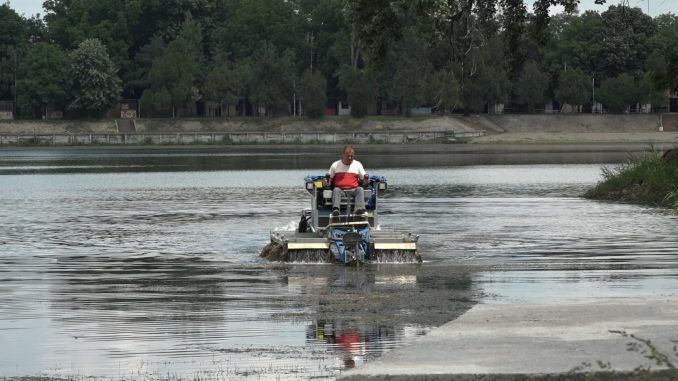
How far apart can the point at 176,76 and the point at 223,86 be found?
18.6ft

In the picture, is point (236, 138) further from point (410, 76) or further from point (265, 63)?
point (410, 76)

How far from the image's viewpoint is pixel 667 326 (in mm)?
14898

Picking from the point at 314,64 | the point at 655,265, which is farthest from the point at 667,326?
the point at 314,64

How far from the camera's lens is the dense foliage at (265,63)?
507 ft

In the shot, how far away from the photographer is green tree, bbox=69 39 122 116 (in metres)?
158

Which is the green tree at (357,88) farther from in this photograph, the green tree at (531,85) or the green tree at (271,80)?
the green tree at (531,85)

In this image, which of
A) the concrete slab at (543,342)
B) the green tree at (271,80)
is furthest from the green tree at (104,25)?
the concrete slab at (543,342)

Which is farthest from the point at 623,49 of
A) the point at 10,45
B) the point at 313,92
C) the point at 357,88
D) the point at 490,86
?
the point at 10,45

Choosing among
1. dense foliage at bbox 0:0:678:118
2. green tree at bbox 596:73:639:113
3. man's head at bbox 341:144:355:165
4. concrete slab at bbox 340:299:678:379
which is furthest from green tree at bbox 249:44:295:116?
concrete slab at bbox 340:299:678:379

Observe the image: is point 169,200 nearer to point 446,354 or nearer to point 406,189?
point 406,189

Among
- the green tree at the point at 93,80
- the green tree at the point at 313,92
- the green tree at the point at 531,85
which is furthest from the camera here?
the green tree at the point at 93,80

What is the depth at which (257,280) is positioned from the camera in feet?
78.9

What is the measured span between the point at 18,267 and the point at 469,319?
45.4ft

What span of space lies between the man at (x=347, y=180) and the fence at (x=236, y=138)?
122 meters
